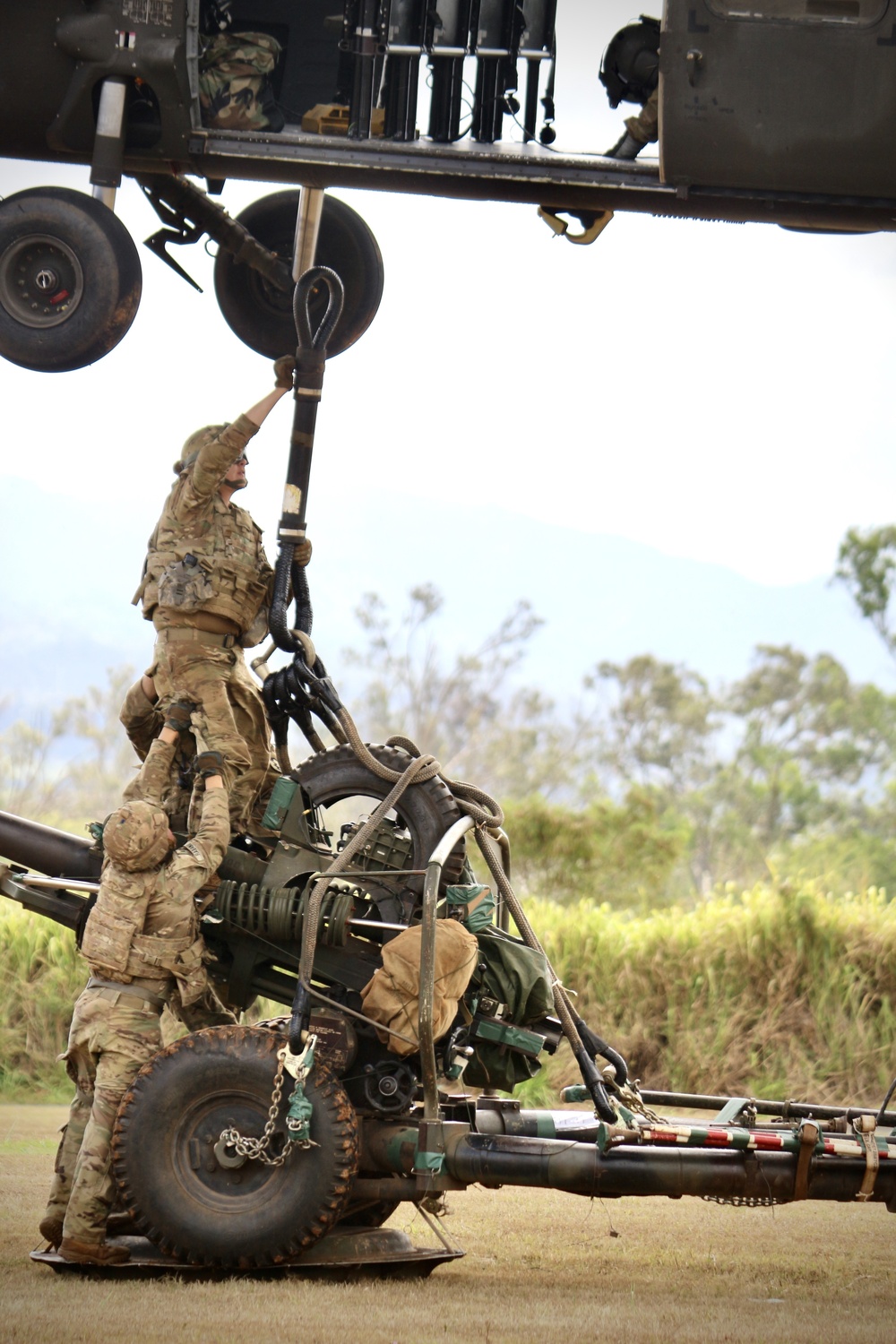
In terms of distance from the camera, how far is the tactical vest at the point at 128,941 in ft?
19.9

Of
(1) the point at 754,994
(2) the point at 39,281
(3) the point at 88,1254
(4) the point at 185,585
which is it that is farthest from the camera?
(1) the point at 754,994

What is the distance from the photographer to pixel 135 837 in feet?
19.9

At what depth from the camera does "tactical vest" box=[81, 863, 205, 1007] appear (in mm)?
6066

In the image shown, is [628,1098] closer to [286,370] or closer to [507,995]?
[507,995]

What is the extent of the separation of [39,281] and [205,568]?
1307mm

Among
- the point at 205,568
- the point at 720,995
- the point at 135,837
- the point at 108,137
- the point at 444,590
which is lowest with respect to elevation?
the point at 135,837

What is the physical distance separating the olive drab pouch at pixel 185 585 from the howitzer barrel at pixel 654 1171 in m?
2.39

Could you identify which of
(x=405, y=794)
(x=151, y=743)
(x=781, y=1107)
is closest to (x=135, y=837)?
(x=151, y=743)

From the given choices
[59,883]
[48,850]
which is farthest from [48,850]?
[59,883]

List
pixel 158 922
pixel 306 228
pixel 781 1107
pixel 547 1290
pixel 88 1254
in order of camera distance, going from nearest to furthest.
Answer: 1. pixel 88 1254
2. pixel 547 1290
3. pixel 158 922
4. pixel 781 1107
5. pixel 306 228

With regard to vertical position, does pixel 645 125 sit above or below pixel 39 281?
above

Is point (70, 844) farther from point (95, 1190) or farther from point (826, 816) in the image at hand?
point (826, 816)

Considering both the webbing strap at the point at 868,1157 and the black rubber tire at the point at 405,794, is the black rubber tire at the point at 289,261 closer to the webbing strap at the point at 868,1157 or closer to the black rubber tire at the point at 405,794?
the black rubber tire at the point at 405,794

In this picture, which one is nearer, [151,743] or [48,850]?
[48,850]
